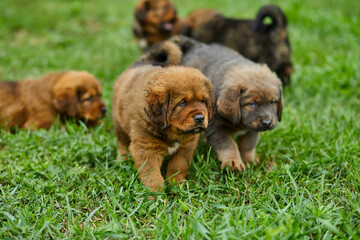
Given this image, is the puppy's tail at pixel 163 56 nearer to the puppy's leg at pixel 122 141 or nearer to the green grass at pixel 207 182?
the puppy's leg at pixel 122 141

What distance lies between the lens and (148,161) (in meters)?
3.33

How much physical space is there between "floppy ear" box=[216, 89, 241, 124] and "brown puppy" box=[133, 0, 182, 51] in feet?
11.3

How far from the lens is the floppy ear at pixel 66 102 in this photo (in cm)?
480

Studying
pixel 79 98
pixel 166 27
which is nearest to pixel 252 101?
pixel 79 98

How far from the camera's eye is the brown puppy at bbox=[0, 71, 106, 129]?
4805 mm

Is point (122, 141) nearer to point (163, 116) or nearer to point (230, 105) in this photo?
point (163, 116)

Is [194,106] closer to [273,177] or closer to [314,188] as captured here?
[273,177]

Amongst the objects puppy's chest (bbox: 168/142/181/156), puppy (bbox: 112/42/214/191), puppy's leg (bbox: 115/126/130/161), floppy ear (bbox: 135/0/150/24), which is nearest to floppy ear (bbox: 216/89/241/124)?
puppy (bbox: 112/42/214/191)

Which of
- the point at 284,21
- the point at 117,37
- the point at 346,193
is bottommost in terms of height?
the point at 346,193

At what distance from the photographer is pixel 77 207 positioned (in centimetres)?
316

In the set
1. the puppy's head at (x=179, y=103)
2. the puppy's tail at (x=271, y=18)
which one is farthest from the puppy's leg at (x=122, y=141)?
the puppy's tail at (x=271, y=18)

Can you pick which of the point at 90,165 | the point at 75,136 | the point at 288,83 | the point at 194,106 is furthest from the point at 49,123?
the point at 288,83

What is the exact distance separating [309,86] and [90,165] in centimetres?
390

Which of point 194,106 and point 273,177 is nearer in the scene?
point 194,106
